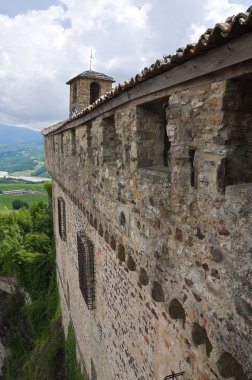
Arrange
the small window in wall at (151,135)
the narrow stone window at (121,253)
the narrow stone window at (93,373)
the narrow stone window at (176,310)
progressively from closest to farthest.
→ the narrow stone window at (176,310), the small window in wall at (151,135), the narrow stone window at (121,253), the narrow stone window at (93,373)

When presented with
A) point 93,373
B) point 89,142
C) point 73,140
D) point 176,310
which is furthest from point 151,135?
point 93,373

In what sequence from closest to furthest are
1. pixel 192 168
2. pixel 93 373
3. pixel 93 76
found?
pixel 192 168, pixel 93 373, pixel 93 76

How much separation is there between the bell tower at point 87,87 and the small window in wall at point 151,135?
1303 centimetres

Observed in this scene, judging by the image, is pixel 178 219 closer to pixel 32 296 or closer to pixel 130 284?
pixel 130 284

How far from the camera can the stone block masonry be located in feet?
9.07

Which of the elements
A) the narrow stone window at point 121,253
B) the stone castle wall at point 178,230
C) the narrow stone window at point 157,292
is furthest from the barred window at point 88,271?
the narrow stone window at point 157,292

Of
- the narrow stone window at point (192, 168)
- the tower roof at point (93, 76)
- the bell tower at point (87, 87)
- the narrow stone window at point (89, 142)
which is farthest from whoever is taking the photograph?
the bell tower at point (87, 87)

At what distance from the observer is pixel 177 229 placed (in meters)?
3.49

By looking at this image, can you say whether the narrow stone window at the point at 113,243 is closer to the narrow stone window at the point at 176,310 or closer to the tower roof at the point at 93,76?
the narrow stone window at the point at 176,310

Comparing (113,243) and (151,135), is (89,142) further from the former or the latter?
(151,135)

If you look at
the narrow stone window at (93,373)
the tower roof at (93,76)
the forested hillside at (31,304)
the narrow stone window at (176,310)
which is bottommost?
the forested hillside at (31,304)

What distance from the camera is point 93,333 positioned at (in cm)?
815

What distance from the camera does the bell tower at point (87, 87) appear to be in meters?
16.9

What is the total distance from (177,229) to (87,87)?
48.3ft
